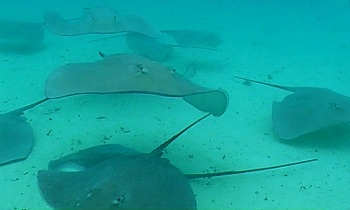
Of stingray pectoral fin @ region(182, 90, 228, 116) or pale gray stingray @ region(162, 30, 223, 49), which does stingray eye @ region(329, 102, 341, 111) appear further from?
pale gray stingray @ region(162, 30, 223, 49)

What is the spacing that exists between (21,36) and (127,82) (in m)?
6.10

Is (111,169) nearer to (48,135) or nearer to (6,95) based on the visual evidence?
(48,135)

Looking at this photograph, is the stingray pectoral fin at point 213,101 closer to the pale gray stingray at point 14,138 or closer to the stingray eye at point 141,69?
the stingray eye at point 141,69

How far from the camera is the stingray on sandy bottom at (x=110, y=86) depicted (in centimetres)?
336

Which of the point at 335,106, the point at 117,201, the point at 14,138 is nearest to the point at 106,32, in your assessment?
the point at 14,138

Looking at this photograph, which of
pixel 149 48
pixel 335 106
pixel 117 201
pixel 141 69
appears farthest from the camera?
pixel 149 48

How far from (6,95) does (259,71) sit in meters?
5.03

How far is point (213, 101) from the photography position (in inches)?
153

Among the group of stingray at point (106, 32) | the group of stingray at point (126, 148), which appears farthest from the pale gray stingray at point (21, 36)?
the group of stingray at point (126, 148)

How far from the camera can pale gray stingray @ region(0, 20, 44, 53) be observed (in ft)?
27.7

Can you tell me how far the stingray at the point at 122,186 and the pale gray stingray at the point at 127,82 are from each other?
0.62 meters

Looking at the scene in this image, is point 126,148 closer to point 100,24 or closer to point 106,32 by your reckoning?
point 106,32

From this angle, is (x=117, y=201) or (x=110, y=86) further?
(x=110, y=86)

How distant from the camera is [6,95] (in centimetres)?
584
